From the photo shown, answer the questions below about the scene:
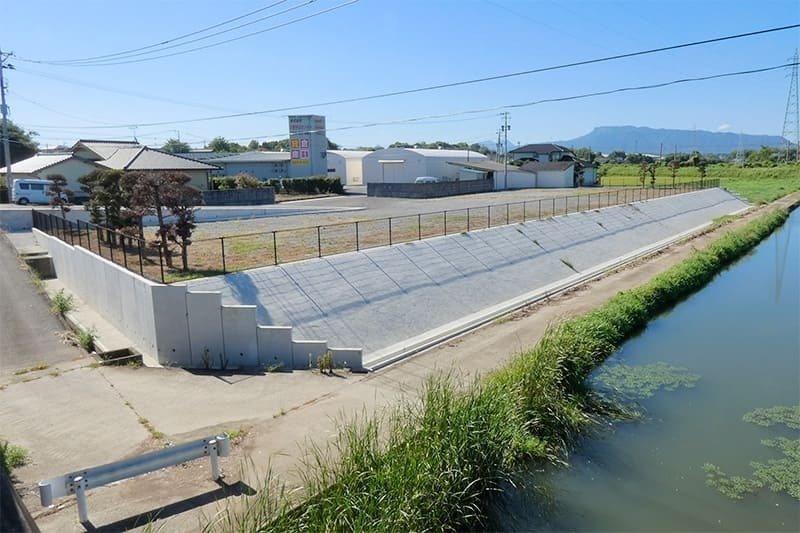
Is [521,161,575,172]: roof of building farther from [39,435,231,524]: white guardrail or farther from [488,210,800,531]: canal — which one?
[39,435,231,524]: white guardrail

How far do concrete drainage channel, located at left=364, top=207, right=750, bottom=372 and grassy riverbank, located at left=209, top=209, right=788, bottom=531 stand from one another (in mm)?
3385

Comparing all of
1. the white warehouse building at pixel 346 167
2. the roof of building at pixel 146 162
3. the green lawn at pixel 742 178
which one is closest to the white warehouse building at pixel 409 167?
the white warehouse building at pixel 346 167

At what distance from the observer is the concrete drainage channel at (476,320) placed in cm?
1504

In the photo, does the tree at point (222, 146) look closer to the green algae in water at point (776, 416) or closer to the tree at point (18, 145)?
the tree at point (18, 145)

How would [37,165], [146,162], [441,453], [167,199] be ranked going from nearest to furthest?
[441,453], [167,199], [146,162], [37,165]

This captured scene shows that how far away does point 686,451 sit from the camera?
10875 mm

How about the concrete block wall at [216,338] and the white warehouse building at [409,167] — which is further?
the white warehouse building at [409,167]

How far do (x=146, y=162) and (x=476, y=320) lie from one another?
30207 millimetres

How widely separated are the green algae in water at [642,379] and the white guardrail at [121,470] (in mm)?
9281

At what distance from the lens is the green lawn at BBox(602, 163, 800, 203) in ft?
231

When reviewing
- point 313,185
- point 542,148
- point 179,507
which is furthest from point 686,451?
point 542,148

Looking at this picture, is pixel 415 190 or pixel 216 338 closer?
pixel 216 338

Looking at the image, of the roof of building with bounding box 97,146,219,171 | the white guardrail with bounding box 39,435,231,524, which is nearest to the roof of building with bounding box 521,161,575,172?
the roof of building with bounding box 97,146,219,171

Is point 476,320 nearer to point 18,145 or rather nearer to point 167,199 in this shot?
point 167,199
